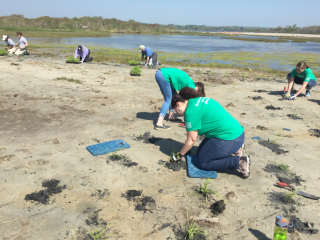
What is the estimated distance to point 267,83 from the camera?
32.3 ft

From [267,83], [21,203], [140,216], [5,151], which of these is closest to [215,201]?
[140,216]

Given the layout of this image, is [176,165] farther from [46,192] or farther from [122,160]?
[46,192]

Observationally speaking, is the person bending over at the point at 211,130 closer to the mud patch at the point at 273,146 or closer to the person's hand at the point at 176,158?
the person's hand at the point at 176,158

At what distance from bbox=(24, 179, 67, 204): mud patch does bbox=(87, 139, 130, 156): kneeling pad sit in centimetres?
89

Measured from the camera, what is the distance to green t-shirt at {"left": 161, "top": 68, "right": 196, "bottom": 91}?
467cm

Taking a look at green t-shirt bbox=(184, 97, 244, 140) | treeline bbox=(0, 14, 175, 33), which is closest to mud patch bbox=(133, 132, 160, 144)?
green t-shirt bbox=(184, 97, 244, 140)

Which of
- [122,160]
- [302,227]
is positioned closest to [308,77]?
[302,227]

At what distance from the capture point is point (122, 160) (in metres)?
3.90

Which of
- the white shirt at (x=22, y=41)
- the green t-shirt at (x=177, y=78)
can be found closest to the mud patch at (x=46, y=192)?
the green t-shirt at (x=177, y=78)

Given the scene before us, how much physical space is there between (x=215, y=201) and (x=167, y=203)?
618 millimetres

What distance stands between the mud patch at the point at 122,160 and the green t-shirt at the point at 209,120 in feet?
3.78

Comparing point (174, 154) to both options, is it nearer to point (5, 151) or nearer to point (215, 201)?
point (215, 201)

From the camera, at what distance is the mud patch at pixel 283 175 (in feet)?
11.4

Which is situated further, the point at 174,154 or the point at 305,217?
the point at 174,154
